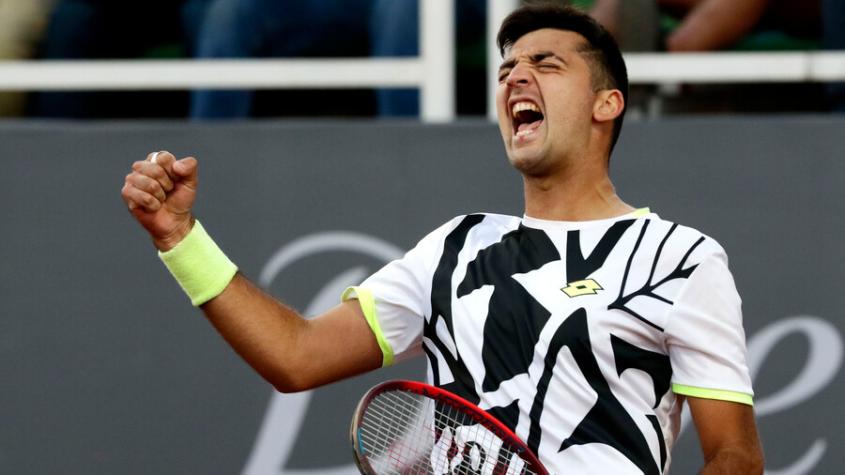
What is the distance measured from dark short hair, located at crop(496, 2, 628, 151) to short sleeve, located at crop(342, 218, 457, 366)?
1.67 ft

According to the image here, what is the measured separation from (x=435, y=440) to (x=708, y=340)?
559mm

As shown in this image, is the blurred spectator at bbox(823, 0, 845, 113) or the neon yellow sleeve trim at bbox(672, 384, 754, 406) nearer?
the neon yellow sleeve trim at bbox(672, 384, 754, 406)

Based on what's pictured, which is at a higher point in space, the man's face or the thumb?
the man's face

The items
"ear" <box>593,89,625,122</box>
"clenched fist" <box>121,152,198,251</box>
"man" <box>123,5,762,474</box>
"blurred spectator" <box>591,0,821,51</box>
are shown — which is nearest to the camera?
"clenched fist" <box>121,152,198,251</box>

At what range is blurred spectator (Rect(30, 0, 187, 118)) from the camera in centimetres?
520

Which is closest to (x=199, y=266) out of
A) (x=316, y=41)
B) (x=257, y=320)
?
(x=257, y=320)

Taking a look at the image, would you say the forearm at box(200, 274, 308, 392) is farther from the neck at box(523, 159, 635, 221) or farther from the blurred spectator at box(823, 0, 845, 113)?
the blurred spectator at box(823, 0, 845, 113)

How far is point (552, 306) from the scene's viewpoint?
2.91 meters

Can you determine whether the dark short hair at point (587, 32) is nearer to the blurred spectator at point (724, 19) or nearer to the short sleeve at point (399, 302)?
the short sleeve at point (399, 302)

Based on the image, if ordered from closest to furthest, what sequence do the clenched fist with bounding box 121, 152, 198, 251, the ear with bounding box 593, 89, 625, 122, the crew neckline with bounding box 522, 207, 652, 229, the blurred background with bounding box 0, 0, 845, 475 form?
the clenched fist with bounding box 121, 152, 198, 251, the crew neckline with bounding box 522, 207, 652, 229, the ear with bounding box 593, 89, 625, 122, the blurred background with bounding box 0, 0, 845, 475

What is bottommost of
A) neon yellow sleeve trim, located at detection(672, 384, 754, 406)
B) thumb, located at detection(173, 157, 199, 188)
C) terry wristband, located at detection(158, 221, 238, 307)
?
neon yellow sleeve trim, located at detection(672, 384, 754, 406)

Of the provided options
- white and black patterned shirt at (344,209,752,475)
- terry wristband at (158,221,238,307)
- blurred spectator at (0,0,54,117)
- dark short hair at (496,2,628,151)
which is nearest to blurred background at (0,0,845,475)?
blurred spectator at (0,0,54,117)

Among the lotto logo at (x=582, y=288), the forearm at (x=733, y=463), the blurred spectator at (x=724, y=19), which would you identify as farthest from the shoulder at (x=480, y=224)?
Result: the blurred spectator at (x=724, y=19)

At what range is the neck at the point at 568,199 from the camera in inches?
121
